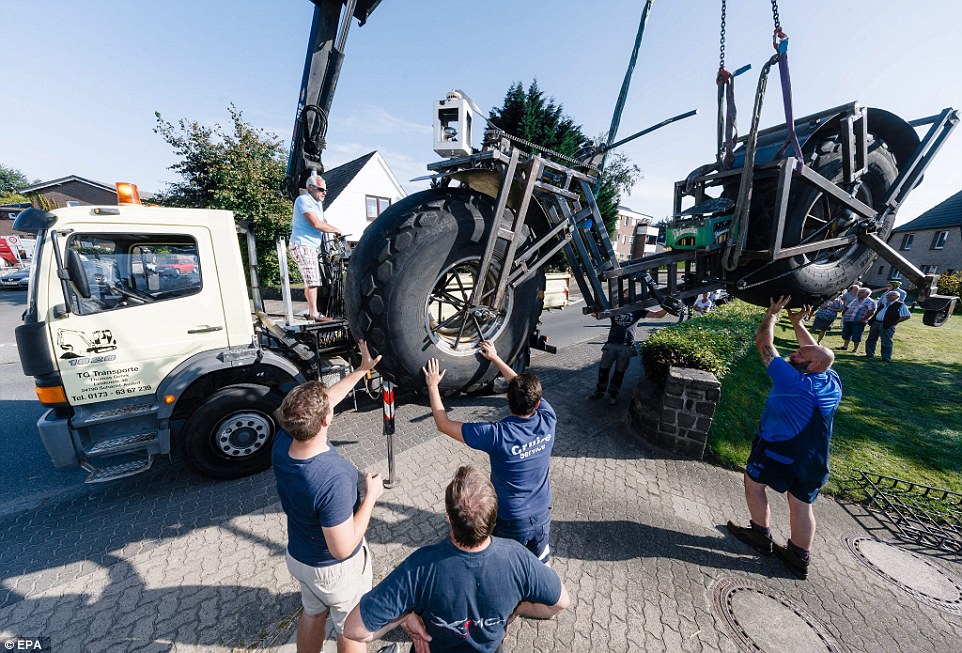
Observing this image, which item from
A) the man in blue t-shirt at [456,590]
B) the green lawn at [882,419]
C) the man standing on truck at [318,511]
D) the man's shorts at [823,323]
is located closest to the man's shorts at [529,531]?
the man in blue t-shirt at [456,590]

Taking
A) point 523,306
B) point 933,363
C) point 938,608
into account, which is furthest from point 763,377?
point 523,306

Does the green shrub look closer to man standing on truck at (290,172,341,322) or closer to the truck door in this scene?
man standing on truck at (290,172,341,322)

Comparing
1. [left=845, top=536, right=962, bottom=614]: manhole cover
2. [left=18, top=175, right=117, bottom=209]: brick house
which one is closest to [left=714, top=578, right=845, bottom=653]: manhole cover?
[left=845, top=536, right=962, bottom=614]: manhole cover

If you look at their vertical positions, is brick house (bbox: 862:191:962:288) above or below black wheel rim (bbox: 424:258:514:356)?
above

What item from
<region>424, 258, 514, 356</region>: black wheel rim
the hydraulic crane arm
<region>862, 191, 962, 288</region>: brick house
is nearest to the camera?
<region>424, 258, 514, 356</region>: black wheel rim

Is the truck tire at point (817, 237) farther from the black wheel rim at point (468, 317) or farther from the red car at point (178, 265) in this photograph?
the red car at point (178, 265)

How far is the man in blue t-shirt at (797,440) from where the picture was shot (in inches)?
103

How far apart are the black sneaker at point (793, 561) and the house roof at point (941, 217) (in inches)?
1323

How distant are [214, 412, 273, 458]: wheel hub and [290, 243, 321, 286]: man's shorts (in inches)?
66.0

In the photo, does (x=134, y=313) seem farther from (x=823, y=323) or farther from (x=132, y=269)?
(x=823, y=323)

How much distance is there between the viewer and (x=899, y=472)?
3.95 m

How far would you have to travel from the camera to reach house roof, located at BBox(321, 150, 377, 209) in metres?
18.8

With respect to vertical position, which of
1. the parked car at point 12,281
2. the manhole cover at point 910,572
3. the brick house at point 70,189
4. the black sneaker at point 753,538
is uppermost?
the brick house at point 70,189

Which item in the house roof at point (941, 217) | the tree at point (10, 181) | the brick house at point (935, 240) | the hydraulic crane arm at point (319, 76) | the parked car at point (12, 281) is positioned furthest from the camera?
the tree at point (10, 181)
